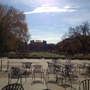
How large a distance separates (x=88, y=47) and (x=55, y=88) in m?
48.3

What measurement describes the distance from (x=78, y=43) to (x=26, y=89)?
46118mm

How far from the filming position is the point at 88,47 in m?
53.8

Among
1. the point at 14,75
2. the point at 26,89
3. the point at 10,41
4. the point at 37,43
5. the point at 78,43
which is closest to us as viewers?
the point at 26,89

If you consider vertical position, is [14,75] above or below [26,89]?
above

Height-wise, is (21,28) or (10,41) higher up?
(21,28)

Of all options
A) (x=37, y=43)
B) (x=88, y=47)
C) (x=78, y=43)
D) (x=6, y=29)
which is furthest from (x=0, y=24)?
(x=37, y=43)

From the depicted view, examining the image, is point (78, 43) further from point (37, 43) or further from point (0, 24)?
point (37, 43)

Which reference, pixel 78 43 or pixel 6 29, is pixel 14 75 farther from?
pixel 78 43

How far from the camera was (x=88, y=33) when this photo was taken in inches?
2063

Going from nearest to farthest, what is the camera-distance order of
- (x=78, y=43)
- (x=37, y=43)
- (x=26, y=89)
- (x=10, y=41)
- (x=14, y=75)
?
(x=26, y=89) < (x=14, y=75) < (x=10, y=41) < (x=78, y=43) < (x=37, y=43)

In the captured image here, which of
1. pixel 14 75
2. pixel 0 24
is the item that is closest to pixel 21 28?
pixel 0 24

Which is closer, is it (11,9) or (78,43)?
(11,9)

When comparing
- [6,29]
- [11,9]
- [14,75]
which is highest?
[11,9]

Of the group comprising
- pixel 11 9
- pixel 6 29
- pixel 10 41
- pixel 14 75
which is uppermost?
pixel 11 9
